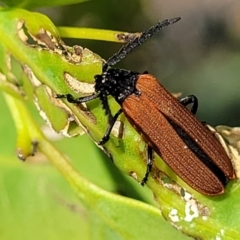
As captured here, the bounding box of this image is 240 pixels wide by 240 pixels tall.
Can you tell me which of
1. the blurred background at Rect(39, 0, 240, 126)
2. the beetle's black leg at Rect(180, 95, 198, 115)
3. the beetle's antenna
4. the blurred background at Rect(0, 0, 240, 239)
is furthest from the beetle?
the blurred background at Rect(39, 0, 240, 126)

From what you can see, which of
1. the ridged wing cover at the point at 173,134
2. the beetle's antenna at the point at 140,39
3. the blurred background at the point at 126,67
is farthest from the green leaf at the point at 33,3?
the blurred background at the point at 126,67

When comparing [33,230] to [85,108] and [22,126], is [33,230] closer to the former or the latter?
[22,126]

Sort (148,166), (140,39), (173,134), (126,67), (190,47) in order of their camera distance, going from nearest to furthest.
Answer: (148,166)
(173,134)
(140,39)
(126,67)
(190,47)

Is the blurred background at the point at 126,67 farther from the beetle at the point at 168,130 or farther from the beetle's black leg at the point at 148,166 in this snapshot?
the beetle's black leg at the point at 148,166

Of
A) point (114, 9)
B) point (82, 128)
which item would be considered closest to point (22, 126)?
point (82, 128)

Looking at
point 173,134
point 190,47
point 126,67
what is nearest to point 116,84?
point 173,134

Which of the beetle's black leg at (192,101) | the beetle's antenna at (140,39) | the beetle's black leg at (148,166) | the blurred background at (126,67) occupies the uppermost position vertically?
the beetle's antenna at (140,39)

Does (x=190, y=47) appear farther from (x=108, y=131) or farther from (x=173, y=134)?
(x=108, y=131)
